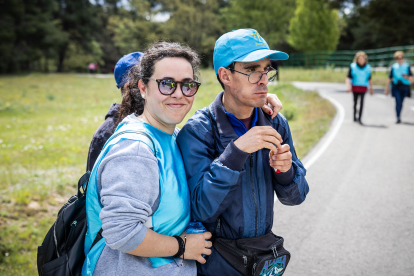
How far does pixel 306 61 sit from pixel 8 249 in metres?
41.5

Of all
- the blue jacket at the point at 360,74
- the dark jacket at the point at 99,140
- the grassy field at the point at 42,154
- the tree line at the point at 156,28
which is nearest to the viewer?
the dark jacket at the point at 99,140

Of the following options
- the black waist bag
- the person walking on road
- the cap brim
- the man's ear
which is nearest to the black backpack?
the black waist bag

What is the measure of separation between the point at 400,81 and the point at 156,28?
44.6m

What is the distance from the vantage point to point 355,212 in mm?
4824

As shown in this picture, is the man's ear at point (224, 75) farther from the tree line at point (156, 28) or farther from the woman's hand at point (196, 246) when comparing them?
the tree line at point (156, 28)

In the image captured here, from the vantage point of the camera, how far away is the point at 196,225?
180cm

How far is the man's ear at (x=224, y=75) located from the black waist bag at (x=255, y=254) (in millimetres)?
887

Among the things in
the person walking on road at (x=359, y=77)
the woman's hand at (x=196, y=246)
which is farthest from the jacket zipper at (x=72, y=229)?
the person walking on road at (x=359, y=77)

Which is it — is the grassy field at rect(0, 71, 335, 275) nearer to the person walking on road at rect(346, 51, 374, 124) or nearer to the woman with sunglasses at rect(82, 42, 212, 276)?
the person walking on road at rect(346, 51, 374, 124)

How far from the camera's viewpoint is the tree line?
42.5m

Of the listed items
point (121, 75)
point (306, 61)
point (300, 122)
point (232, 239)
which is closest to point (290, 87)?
point (300, 122)

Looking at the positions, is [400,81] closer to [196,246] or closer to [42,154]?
[42,154]

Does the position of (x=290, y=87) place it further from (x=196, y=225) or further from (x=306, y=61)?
(x=306, y=61)

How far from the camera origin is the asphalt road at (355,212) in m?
3.64
